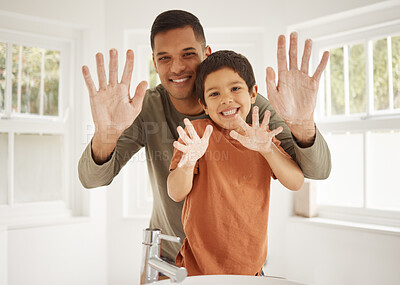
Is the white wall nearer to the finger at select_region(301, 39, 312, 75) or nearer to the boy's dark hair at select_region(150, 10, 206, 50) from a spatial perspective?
the boy's dark hair at select_region(150, 10, 206, 50)

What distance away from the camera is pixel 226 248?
2.90 feet

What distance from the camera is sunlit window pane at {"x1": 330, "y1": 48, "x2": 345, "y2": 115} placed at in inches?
84.0


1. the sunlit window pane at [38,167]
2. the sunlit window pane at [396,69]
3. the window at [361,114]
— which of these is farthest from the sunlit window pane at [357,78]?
the sunlit window pane at [38,167]

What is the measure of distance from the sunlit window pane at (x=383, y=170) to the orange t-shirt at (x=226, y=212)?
50.3 inches

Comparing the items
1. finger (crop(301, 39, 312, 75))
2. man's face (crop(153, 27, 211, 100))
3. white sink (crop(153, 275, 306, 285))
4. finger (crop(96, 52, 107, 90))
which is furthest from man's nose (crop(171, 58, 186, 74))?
white sink (crop(153, 275, 306, 285))

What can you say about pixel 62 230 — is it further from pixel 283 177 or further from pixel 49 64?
pixel 283 177

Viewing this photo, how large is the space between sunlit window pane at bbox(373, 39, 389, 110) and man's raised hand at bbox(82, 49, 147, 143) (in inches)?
61.4

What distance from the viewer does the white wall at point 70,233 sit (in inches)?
73.7

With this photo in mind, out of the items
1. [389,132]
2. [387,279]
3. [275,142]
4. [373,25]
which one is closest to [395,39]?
[373,25]

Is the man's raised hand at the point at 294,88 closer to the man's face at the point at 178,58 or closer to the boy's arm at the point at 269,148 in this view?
the boy's arm at the point at 269,148

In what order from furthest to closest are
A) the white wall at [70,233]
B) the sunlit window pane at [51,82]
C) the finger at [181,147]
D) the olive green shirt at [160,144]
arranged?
the sunlit window pane at [51,82]
the white wall at [70,233]
the olive green shirt at [160,144]
the finger at [181,147]

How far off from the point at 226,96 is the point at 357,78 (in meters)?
1.45

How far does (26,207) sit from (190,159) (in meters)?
1.54

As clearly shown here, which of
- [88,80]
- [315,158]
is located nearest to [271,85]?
[315,158]
